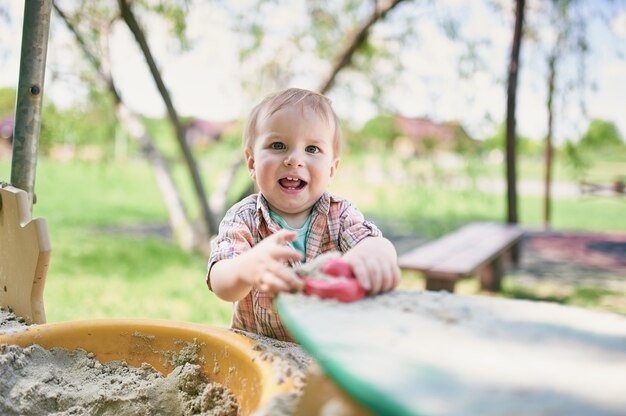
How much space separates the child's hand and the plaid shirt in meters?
0.29

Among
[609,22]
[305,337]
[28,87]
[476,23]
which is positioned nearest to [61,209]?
[476,23]

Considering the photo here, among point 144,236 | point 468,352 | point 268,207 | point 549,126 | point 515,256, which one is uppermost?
point 549,126

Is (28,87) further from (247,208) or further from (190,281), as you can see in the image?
(190,281)

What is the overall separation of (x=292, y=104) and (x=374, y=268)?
52cm

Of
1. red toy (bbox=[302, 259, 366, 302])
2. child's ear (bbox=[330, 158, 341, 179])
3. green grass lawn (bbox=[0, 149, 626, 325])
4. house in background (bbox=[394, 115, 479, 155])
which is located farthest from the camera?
house in background (bbox=[394, 115, 479, 155])

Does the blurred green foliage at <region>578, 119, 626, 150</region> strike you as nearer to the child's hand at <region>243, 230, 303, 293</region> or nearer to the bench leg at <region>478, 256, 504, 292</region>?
the bench leg at <region>478, 256, 504, 292</region>

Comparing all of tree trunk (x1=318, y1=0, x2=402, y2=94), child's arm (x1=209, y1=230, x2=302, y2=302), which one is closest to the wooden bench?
tree trunk (x1=318, y1=0, x2=402, y2=94)

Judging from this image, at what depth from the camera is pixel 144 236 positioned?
6.77 m

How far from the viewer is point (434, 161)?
565 centimetres

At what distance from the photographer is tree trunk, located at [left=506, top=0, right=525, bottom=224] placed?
5098 mm

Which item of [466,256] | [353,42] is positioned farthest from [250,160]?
[353,42]

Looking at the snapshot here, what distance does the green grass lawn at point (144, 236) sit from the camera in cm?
395

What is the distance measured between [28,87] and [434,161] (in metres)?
4.53

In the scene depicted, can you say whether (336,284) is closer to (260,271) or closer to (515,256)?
A: (260,271)
